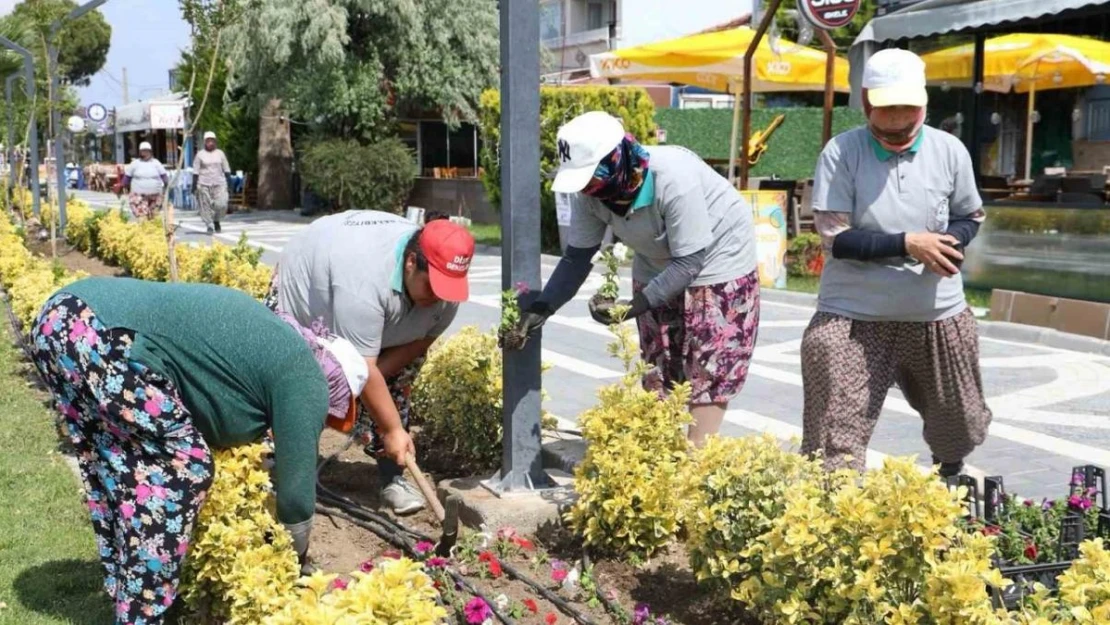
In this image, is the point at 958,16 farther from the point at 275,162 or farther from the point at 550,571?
the point at 275,162

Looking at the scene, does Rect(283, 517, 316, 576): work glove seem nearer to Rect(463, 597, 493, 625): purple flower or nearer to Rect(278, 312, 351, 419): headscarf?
Rect(278, 312, 351, 419): headscarf

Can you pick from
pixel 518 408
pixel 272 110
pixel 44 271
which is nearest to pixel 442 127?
pixel 272 110

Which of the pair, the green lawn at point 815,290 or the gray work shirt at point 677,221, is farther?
the green lawn at point 815,290

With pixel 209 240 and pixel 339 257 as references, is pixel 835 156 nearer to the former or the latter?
pixel 339 257

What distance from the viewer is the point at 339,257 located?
4.16 m

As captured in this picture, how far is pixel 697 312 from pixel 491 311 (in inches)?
284

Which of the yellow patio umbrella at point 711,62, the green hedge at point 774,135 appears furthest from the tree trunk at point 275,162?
the yellow patio umbrella at point 711,62

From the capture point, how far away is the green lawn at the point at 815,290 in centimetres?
1091

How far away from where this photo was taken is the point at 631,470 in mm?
3977

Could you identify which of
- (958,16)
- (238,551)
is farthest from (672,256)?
(958,16)

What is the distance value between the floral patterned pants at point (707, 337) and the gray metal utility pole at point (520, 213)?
1.47 feet

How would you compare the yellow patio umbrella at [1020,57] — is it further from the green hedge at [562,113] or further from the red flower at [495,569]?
the red flower at [495,569]

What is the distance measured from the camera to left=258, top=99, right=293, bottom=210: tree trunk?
91.6 feet

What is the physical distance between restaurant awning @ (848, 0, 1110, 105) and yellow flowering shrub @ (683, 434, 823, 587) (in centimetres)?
674
